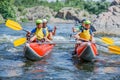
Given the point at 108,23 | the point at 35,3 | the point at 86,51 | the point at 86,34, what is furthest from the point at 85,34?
the point at 35,3

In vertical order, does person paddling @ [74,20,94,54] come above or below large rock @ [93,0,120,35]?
above

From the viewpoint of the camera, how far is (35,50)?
10906 mm

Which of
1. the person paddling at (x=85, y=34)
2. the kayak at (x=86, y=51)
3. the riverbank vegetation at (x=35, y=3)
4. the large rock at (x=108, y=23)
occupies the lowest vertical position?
the riverbank vegetation at (x=35, y=3)

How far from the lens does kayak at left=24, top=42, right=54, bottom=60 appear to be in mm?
10788

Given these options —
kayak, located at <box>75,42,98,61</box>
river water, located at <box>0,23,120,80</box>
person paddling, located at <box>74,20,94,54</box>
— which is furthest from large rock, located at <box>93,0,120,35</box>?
kayak, located at <box>75,42,98,61</box>

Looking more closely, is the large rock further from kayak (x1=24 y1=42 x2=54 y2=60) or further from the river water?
kayak (x1=24 y1=42 x2=54 y2=60)

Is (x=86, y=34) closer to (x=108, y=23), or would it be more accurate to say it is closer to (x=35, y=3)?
(x=108, y=23)

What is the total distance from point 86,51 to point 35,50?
1.76 metres

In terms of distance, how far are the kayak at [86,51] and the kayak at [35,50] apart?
1.24 metres

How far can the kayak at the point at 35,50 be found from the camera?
35.4 ft

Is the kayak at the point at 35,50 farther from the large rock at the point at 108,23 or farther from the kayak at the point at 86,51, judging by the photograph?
the large rock at the point at 108,23

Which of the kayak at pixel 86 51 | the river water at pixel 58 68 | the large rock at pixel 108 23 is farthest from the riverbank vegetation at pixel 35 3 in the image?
the kayak at pixel 86 51

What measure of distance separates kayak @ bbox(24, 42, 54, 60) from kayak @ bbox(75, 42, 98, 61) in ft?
4.06

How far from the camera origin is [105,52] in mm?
14773
